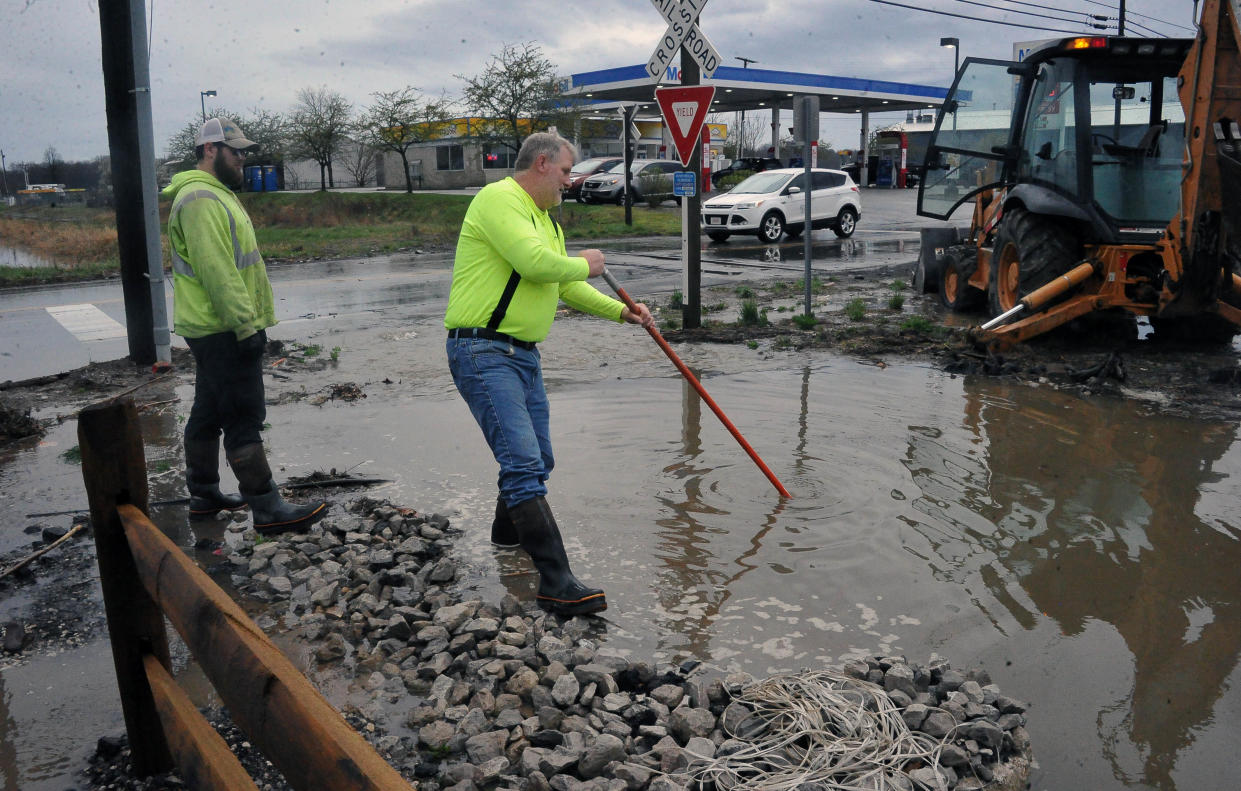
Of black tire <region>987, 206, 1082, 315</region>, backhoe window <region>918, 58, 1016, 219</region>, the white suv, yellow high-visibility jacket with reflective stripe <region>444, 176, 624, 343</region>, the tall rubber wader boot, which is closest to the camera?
yellow high-visibility jacket with reflective stripe <region>444, 176, 624, 343</region>

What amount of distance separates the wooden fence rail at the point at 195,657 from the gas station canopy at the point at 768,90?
3968 centimetres

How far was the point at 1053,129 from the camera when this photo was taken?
9.49 meters

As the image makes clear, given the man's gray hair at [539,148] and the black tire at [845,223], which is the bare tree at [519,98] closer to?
the black tire at [845,223]

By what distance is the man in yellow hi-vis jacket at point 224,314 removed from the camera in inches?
200

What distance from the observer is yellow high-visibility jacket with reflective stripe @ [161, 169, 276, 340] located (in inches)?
199

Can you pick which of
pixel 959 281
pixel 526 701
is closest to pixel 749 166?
pixel 959 281

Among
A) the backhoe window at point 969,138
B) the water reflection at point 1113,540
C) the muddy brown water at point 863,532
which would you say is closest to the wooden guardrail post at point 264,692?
the muddy brown water at point 863,532

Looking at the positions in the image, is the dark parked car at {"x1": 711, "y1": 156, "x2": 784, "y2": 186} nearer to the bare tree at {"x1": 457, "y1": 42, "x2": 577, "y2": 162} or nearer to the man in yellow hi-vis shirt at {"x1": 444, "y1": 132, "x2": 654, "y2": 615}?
the bare tree at {"x1": 457, "y1": 42, "x2": 577, "y2": 162}

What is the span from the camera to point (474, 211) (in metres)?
4.46

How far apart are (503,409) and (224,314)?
1693 millimetres

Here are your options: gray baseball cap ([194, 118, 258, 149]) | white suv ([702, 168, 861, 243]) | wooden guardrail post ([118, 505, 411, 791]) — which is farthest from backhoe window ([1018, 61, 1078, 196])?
white suv ([702, 168, 861, 243])

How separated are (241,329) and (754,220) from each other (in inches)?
750

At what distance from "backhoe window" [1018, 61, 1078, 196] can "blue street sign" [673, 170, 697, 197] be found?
131 inches

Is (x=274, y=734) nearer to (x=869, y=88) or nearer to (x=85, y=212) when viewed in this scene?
(x=85, y=212)
